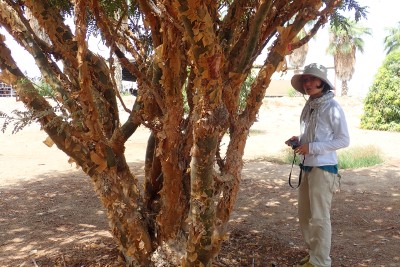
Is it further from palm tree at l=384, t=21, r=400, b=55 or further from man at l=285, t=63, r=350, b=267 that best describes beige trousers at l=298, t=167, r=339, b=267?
palm tree at l=384, t=21, r=400, b=55

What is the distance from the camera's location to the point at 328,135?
138 inches

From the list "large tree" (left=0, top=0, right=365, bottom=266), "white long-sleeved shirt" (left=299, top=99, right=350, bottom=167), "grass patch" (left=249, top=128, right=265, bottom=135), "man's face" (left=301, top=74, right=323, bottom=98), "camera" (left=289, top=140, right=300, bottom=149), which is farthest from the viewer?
"grass patch" (left=249, top=128, right=265, bottom=135)

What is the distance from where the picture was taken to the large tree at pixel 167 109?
243 cm

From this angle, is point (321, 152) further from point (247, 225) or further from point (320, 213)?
point (247, 225)

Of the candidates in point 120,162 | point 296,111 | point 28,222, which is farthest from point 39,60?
point 296,111

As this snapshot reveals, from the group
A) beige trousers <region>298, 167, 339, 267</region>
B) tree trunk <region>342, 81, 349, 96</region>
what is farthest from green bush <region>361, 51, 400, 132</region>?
tree trunk <region>342, 81, 349, 96</region>

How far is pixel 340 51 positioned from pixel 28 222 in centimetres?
3098

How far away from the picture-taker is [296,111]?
21.7 meters

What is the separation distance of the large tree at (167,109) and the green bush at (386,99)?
15.5m

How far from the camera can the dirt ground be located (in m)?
3.92

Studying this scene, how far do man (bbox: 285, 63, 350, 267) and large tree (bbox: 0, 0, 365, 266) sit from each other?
0.68m

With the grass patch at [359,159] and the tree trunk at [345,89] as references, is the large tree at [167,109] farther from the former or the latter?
the tree trunk at [345,89]

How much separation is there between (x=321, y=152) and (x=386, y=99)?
1522cm

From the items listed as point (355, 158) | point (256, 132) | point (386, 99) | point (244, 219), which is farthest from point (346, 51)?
point (244, 219)
